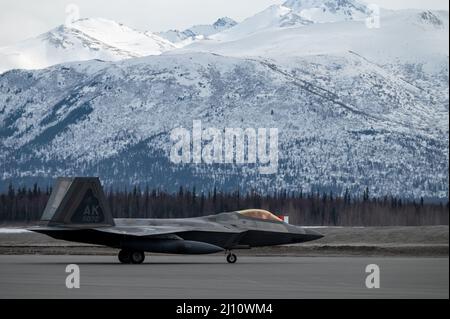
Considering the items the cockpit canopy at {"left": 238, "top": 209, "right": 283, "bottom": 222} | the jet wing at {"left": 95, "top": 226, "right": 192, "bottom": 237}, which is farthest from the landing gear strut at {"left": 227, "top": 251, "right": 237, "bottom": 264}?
the jet wing at {"left": 95, "top": 226, "right": 192, "bottom": 237}

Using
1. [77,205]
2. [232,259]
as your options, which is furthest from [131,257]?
[232,259]

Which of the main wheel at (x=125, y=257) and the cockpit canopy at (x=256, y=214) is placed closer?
the main wheel at (x=125, y=257)

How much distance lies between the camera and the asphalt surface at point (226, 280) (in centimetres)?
3812

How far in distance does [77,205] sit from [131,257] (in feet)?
15.2

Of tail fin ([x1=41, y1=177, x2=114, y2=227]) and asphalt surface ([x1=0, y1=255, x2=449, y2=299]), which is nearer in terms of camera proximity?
asphalt surface ([x1=0, y1=255, x2=449, y2=299])

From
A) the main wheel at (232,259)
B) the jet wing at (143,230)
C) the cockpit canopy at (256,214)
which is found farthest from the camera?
the cockpit canopy at (256,214)

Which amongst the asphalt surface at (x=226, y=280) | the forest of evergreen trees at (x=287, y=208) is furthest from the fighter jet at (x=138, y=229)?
the forest of evergreen trees at (x=287, y=208)

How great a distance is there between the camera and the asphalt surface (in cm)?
3812

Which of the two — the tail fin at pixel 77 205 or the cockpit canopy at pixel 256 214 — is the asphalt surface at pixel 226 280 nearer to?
the tail fin at pixel 77 205

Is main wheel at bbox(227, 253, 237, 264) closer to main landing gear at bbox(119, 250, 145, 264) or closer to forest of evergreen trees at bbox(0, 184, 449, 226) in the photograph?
main landing gear at bbox(119, 250, 145, 264)

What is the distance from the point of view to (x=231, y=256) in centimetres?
6512

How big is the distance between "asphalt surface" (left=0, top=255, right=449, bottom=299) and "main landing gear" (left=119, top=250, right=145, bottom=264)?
2.19 ft

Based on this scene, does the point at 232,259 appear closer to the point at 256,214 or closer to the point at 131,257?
the point at 256,214
